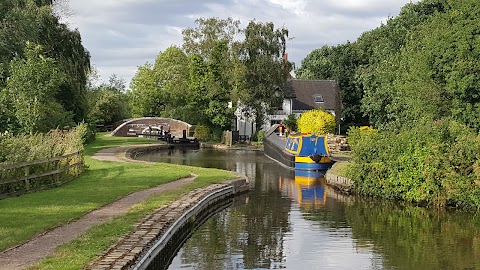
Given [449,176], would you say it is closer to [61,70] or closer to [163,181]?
[163,181]

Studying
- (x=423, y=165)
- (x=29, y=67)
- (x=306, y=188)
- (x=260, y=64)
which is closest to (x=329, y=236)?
(x=423, y=165)

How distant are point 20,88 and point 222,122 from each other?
90.4 ft

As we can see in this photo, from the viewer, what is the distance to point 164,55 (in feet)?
255

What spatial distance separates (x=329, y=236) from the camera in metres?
15.6

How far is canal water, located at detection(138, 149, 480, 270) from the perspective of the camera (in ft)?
42.3

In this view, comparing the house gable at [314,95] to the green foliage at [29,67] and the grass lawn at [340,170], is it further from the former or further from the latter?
the grass lawn at [340,170]

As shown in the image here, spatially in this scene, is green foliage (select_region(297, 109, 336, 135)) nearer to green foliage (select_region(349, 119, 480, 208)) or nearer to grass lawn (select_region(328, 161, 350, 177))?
grass lawn (select_region(328, 161, 350, 177))

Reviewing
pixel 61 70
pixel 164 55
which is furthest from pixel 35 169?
pixel 164 55

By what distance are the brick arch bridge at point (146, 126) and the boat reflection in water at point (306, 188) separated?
1329 inches

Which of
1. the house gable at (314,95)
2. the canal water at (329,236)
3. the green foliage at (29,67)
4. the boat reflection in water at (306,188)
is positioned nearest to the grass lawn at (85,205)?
the canal water at (329,236)

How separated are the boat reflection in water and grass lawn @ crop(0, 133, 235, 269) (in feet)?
9.45

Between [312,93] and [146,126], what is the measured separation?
1919 cm

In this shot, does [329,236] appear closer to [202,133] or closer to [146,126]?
[202,133]

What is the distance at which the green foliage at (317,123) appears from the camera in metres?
49.0
